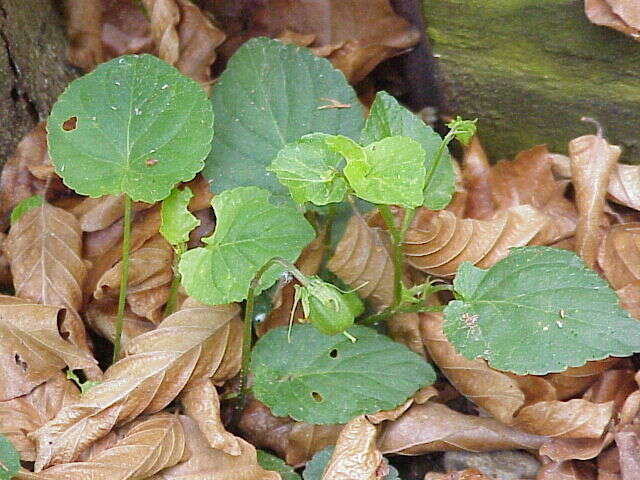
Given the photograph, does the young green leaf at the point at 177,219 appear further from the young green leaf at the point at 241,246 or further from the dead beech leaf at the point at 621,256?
the dead beech leaf at the point at 621,256

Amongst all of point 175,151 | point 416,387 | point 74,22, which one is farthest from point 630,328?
point 74,22

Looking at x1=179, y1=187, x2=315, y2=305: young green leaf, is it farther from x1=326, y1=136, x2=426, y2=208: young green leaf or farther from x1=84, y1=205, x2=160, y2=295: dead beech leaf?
x1=84, y1=205, x2=160, y2=295: dead beech leaf

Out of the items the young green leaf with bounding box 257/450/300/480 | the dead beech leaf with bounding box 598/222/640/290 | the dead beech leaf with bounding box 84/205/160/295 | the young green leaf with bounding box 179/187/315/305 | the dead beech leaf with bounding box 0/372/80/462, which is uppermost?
the young green leaf with bounding box 179/187/315/305

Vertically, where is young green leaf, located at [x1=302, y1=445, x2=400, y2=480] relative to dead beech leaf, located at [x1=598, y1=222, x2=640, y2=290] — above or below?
below

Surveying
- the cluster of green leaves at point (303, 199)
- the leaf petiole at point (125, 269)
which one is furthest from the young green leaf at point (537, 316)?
the leaf petiole at point (125, 269)

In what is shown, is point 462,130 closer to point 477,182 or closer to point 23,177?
point 477,182

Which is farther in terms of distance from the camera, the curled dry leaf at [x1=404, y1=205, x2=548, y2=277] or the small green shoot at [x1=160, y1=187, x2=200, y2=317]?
the curled dry leaf at [x1=404, y1=205, x2=548, y2=277]

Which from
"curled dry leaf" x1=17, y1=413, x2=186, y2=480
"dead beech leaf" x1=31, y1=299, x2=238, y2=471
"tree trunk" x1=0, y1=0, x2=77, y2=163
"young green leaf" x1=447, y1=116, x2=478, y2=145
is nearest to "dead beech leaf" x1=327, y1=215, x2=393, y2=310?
"dead beech leaf" x1=31, y1=299, x2=238, y2=471
